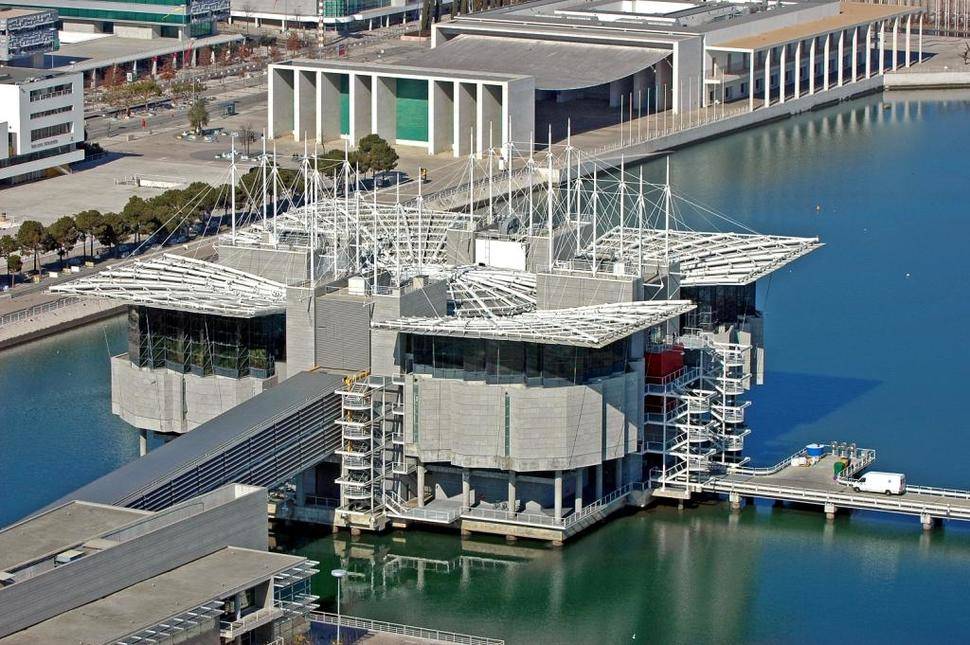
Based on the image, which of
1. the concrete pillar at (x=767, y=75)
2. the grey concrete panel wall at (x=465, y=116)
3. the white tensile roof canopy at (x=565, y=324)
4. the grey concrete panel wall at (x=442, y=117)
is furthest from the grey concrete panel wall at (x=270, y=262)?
the concrete pillar at (x=767, y=75)

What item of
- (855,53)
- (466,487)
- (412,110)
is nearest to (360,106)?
(412,110)

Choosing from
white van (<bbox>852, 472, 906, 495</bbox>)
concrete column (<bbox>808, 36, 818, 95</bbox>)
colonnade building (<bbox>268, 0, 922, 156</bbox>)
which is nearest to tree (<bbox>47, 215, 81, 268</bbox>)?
colonnade building (<bbox>268, 0, 922, 156</bbox>)

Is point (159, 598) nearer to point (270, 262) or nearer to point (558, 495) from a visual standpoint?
point (558, 495)

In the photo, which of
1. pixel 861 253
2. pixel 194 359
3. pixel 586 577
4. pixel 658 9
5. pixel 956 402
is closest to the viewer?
pixel 586 577

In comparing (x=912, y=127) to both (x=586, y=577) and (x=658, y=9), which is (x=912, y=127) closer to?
(x=658, y=9)

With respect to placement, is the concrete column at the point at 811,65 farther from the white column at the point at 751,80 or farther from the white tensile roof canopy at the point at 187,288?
the white tensile roof canopy at the point at 187,288

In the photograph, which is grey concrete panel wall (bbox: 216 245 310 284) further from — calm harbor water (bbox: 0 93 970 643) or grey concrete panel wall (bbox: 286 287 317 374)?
calm harbor water (bbox: 0 93 970 643)

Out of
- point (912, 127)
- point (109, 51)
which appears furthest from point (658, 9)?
point (109, 51)
